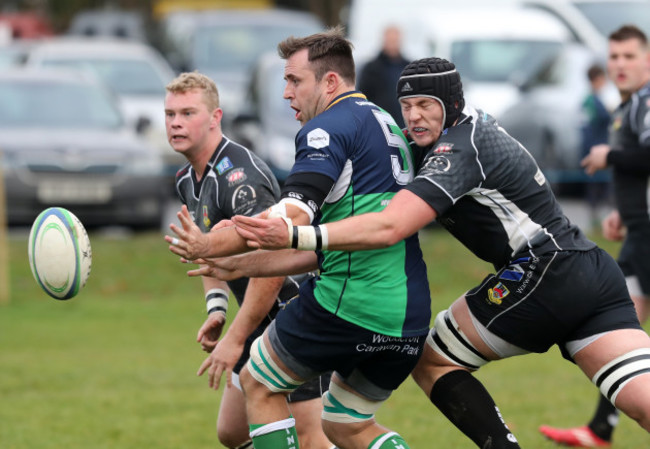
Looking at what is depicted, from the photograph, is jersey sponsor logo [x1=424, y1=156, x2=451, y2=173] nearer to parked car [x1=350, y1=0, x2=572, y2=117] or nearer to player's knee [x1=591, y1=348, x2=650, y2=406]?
player's knee [x1=591, y1=348, x2=650, y2=406]

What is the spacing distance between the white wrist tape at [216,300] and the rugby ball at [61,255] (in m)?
0.72

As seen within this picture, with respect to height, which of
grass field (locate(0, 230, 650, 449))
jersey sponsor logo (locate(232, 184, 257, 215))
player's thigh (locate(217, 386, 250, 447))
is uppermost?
jersey sponsor logo (locate(232, 184, 257, 215))

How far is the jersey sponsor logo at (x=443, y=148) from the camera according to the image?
509 cm

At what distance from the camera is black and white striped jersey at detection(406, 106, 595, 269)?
198 inches

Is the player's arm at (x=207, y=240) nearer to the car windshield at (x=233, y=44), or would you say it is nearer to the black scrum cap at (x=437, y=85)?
the black scrum cap at (x=437, y=85)

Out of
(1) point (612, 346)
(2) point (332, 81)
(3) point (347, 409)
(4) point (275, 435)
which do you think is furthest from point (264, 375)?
(1) point (612, 346)

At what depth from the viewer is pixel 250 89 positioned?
16844 mm

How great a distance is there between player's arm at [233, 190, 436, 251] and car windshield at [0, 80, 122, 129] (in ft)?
34.4

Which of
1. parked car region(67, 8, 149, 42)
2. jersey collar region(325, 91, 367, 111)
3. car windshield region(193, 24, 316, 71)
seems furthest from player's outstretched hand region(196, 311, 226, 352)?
parked car region(67, 8, 149, 42)

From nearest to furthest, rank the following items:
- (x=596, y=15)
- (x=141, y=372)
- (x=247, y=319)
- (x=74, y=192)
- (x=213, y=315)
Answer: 1. (x=247, y=319)
2. (x=213, y=315)
3. (x=141, y=372)
4. (x=74, y=192)
5. (x=596, y=15)

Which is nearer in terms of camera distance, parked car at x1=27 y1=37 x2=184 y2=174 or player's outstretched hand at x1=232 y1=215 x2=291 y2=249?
player's outstretched hand at x1=232 y1=215 x2=291 y2=249

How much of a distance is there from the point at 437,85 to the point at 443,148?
0.30 meters

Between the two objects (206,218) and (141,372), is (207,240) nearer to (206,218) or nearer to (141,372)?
(206,218)

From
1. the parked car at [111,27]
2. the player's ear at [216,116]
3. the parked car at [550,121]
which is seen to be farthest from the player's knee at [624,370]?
the parked car at [111,27]
